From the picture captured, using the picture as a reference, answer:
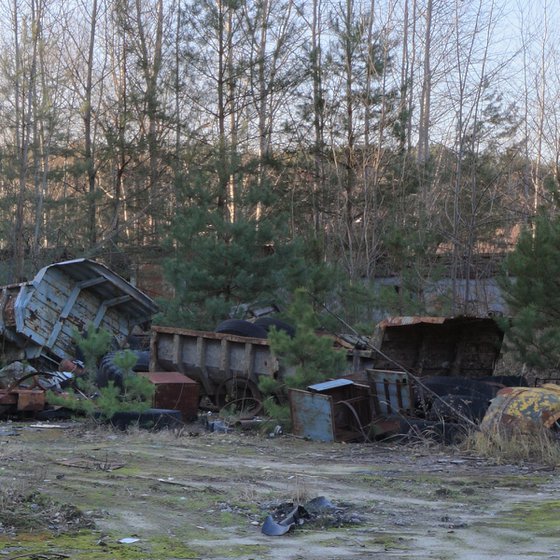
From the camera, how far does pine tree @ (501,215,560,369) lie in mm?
13859

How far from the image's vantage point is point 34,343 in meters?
16.3

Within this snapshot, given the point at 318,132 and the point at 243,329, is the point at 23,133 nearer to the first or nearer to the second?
the point at 318,132

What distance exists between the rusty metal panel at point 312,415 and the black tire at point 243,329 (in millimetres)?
2784

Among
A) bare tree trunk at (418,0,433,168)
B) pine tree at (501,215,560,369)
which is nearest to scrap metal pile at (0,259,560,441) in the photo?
pine tree at (501,215,560,369)

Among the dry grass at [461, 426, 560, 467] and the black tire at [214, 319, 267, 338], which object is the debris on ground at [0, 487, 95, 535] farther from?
the black tire at [214, 319, 267, 338]

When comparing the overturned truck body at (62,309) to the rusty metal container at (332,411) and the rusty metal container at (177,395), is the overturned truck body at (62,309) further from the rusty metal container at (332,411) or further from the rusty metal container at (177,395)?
the rusty metal container at (332,411)

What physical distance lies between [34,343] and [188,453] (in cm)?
693

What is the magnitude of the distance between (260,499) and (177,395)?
6.06 meters

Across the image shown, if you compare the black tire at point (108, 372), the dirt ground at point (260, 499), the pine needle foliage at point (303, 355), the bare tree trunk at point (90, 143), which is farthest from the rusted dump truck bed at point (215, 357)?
the bare tree trunk at point (90, 143)

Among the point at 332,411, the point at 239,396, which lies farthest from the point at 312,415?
the point at 239,396

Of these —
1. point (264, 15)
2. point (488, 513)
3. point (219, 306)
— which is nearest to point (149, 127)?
point (264, 15)

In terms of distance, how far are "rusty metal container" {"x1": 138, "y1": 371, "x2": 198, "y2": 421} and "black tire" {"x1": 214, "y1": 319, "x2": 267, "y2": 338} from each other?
169cm

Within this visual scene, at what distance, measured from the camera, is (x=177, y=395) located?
13.3 metres

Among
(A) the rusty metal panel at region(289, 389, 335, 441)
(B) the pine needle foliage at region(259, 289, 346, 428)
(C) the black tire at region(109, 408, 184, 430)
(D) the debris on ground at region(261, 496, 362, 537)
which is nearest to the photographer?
(D) the debris on ground at region(261, 496, 362, 537)
